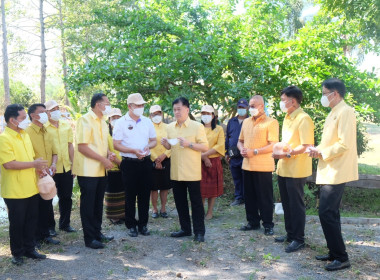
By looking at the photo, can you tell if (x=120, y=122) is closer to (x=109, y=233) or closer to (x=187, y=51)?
(x=109, y=233)

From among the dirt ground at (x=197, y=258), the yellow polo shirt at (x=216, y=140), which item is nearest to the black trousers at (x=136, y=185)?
the dirt ground at (x=197, y=258)

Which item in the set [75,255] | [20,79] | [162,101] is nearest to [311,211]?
[162,101]

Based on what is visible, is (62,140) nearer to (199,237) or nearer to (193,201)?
(193,201)

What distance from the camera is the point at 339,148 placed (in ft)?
13.8

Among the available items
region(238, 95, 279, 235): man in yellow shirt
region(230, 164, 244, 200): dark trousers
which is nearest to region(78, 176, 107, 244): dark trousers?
region(238, 95, 279, 235): man in yellow shirt

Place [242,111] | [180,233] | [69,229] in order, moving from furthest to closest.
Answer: [242,111]
[69,229]
[180,233]

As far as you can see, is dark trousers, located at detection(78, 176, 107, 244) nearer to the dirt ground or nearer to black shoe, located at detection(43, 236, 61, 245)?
the dirt ground

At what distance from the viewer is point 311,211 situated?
23.7ft

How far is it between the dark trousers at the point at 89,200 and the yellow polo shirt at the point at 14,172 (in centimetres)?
67

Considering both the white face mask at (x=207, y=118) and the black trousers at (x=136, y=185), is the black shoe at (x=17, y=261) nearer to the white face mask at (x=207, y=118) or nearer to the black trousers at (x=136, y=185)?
the black trousers at (x=136, y=185)

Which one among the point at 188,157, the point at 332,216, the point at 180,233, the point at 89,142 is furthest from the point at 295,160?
the point at 89,142

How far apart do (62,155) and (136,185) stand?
4.14 ft

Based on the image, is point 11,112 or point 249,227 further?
point 249,227

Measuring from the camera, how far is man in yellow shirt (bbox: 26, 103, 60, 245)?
5336mm
